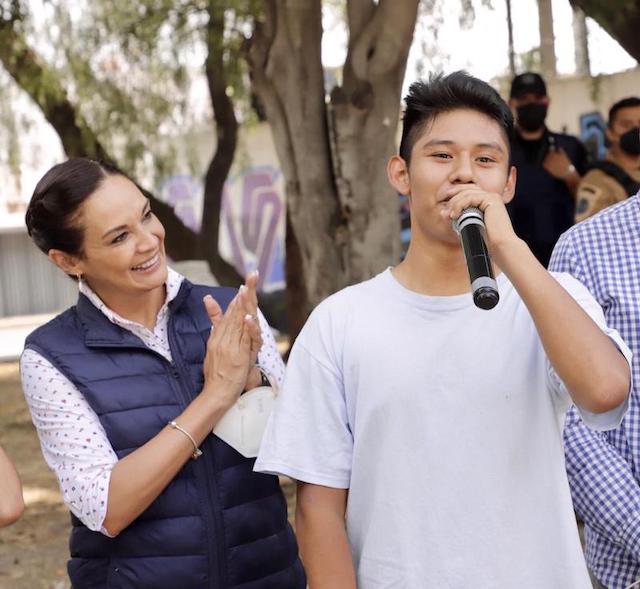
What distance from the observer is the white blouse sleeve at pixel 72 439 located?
102 inches

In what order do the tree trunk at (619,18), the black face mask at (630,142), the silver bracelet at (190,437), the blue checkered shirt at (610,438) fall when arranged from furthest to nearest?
the tree trunk at (619,18) → the black face mask at (630,142) → the silver bracelet at (190,437) → the blue checkered shirt at (610,438)

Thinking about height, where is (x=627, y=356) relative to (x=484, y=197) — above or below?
below

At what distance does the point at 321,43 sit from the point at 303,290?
3.96 m

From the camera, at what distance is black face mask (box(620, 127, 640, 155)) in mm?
6551

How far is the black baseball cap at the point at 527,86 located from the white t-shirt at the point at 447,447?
15.5 ft

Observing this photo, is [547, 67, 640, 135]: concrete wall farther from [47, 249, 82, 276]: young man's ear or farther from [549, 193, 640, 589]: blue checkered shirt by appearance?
[47, 249, 82, 276]: young man's ear

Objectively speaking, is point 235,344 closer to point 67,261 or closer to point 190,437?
point 190,437

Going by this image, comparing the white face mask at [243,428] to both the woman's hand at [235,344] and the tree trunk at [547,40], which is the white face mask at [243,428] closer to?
the woman's hand at [235,344]

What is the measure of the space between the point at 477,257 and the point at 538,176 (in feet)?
16.2

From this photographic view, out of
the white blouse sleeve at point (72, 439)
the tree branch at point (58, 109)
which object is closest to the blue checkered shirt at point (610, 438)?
the white blouse sleeve at point (72, 439)

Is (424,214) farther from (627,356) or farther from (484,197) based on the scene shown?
(627,356)

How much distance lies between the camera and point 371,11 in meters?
7.05

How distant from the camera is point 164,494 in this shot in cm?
264

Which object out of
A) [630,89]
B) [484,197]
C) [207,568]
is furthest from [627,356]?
[630,89]
